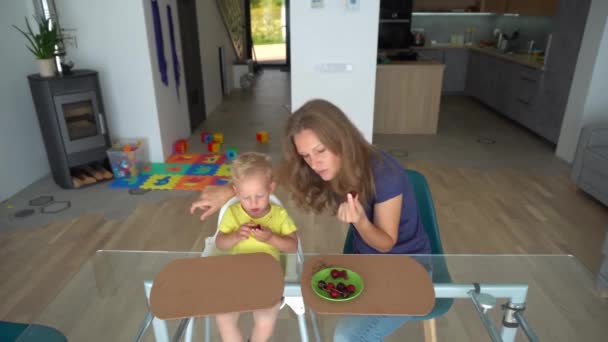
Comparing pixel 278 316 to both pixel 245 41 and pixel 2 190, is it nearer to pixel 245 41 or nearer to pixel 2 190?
pixel 2 190

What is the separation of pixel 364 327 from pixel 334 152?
56cm

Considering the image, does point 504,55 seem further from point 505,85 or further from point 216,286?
point 216,286

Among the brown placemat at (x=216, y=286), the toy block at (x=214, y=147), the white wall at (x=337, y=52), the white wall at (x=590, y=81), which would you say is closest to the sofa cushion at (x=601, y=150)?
the white wall at (x=590, y=81)

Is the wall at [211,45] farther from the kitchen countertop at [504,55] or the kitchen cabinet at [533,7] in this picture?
the kitchen cabinet at [533,7]

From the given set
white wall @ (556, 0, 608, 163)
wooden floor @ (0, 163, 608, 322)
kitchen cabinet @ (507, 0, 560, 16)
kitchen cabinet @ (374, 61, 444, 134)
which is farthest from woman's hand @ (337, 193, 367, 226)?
kitchen cabinet @ (507, 0, 560, 16)

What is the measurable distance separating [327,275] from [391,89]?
4031 mm

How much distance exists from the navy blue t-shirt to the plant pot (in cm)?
296

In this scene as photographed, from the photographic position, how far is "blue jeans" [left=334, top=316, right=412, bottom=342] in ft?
4.31

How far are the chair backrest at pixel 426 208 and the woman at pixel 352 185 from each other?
0.32 feet

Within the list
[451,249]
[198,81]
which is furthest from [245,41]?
[451,249]

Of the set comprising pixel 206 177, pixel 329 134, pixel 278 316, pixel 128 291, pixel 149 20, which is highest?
pixel 149 20

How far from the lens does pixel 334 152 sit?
Result: 50.0 inches

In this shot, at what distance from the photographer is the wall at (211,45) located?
5668mm

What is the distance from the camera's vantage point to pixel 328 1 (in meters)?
3.55
